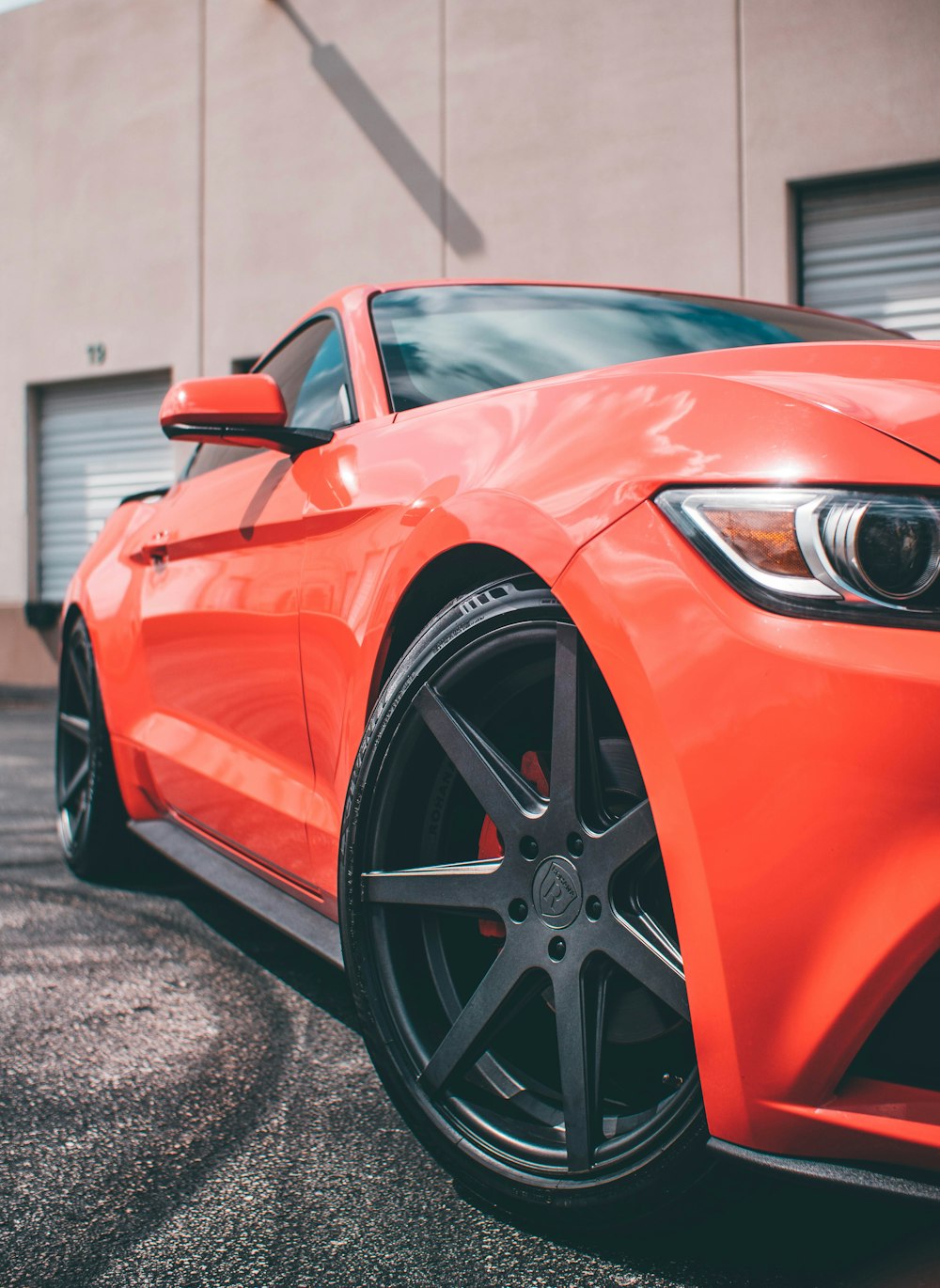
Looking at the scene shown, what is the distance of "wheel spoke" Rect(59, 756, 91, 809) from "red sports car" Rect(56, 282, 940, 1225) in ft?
5.14

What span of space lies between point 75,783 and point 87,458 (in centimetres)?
1025

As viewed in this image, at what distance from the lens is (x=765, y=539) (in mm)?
1284

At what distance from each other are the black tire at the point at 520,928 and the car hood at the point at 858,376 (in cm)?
36

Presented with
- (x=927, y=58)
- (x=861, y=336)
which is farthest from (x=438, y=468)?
(x=927, y=58)

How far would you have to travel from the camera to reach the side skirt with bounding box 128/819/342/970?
82.2 inches

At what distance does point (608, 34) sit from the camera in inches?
391

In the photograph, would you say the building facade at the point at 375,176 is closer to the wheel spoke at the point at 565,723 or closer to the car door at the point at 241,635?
the car door at the point at 241,635

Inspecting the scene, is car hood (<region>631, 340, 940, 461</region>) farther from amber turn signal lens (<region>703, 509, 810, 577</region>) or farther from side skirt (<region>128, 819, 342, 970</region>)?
side skirt (<region>128, 819, 342, 970</region>)

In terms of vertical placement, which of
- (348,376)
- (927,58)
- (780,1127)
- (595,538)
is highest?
(927,58)

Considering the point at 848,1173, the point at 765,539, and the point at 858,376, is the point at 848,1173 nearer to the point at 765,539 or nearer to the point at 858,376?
the point at 765,539

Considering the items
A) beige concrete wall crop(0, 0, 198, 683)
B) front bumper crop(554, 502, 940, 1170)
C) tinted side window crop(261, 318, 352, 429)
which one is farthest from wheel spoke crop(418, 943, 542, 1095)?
beige concrete wall crop(0, 0, 198, 683)

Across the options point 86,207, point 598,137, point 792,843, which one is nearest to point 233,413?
point 792,843

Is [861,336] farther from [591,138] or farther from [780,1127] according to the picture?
[591,138]

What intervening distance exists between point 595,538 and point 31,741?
728cm
